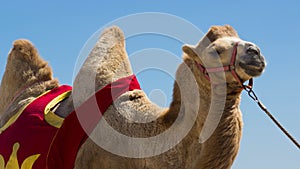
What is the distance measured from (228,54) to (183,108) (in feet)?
1.73

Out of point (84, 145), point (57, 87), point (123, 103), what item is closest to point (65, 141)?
point (84, 145)

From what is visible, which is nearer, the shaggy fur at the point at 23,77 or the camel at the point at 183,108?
the camel at the point at 183,108

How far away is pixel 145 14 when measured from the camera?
4.43 metres

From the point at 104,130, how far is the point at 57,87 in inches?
50.0

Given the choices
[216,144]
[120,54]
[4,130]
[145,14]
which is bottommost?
[4,130]

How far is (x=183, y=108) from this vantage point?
4246 millimetres

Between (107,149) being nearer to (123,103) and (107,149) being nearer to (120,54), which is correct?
(123,103)

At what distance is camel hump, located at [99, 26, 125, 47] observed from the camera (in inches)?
207

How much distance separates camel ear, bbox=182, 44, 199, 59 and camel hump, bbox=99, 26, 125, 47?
117 cm

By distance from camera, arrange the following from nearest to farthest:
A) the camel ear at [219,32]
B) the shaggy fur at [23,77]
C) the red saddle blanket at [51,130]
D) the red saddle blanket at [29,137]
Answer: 1. the camel ear at [219,32]
2. the red saddle blanket at [51,130]
3. the red saddle blanket at [29,137]
4. the shaggy fur at [23,77]

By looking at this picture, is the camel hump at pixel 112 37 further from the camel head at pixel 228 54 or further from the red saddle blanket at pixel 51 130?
the camel head at pixel 228 54

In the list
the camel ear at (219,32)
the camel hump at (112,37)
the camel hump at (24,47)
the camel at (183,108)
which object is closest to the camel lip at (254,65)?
the camel at (183,108)

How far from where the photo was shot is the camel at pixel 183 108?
398 centimetres

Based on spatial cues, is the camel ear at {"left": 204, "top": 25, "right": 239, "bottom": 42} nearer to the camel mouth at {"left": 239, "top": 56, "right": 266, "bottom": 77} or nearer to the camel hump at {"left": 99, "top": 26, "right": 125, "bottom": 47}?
the camel mouth at {"left": 239, "top": 56, "right": 266, "bottom": 77}
